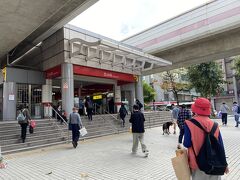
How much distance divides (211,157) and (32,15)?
10.9 meters

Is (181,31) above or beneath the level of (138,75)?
above

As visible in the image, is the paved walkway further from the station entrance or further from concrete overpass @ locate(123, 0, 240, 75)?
the station entrance

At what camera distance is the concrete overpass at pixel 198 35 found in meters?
14.6

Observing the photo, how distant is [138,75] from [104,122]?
7742 millimetres

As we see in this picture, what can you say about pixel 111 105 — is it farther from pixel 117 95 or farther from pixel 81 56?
pixel 81 56

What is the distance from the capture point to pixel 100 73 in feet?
55.6

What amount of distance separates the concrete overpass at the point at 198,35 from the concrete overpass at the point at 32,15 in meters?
8.35

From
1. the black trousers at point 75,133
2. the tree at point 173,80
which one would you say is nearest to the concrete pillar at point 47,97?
the black trousers at point 75,133

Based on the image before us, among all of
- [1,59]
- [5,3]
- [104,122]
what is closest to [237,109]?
[104,122]

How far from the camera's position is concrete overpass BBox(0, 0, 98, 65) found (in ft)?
32.6

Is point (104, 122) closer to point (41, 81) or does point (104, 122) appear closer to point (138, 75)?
point (41, 81)

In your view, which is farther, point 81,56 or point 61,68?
point 81,56

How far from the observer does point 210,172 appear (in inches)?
99.7

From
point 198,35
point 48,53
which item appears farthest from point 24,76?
point 198,35
